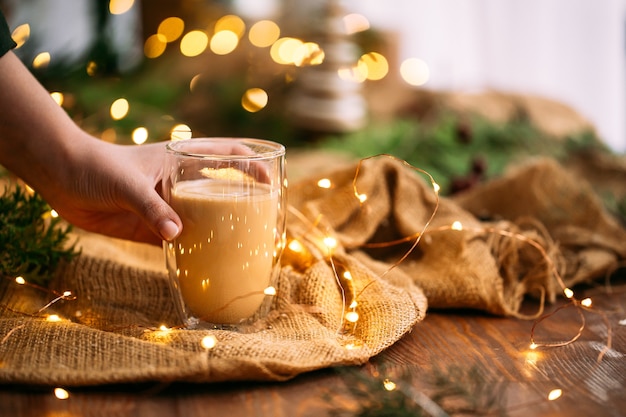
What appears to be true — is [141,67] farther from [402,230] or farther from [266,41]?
[402,230]

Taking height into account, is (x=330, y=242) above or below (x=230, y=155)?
below

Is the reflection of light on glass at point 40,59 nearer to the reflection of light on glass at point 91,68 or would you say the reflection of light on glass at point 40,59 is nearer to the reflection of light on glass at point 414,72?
the reflection of light on glass at point 91,68

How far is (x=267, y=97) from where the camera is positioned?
2025mm

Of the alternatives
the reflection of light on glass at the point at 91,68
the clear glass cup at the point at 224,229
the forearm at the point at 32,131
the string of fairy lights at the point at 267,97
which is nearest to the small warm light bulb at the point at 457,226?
the string of fairy lights at the point at 267,97

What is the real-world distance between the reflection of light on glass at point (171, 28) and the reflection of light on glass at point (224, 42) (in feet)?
0.85

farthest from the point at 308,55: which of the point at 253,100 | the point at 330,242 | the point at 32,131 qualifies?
the point at 32,131

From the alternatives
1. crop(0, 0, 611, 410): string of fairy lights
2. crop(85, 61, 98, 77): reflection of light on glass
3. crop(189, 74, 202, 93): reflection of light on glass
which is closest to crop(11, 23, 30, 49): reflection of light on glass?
crop(0, 0, 611, 410): string of fairy lights

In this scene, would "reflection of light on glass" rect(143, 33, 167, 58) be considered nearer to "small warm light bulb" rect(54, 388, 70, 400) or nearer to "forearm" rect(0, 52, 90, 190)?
"forearm" rect(0, 52, 90, 190)

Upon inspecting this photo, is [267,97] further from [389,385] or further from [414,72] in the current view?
[389,385]

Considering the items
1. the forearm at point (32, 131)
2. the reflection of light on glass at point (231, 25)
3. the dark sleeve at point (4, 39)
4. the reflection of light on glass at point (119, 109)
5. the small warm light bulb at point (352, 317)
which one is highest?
the dark sleeve at point (4, 39)

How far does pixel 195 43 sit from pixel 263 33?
8.9 inches

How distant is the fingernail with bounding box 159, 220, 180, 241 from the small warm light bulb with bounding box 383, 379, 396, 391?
29 cm

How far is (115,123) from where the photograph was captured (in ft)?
5.44

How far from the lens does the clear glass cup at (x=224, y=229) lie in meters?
→ 0.79
